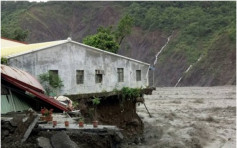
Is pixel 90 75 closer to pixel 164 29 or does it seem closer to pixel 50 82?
pixel 50 82

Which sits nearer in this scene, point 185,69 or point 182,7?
point 185,69

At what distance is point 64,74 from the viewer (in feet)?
60.2

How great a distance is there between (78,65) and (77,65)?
8 cm

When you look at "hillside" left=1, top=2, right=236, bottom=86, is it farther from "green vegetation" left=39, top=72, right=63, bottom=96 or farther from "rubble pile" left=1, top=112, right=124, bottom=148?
"rubble pile" left=1, top=112, right=124, bottom=148

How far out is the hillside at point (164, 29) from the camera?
91.0 metres

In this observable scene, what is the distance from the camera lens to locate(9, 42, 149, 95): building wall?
55.5ft

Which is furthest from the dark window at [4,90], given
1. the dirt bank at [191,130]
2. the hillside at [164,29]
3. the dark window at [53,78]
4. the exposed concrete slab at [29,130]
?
the hillside at [164,29]

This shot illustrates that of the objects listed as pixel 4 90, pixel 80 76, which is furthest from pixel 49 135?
pixel 80 76

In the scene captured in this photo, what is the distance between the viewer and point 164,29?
115812 millimetres

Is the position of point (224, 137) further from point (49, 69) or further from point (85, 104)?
point (49, 69)

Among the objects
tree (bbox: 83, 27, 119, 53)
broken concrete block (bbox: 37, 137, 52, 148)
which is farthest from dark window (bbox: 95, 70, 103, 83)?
broken concrete block (bbox: 37, 137, 52, 148)

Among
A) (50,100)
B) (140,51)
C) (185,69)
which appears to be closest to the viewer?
(50,100)

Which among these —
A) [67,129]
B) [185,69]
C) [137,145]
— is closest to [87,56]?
[137,145]

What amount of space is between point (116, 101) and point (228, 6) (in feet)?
371
